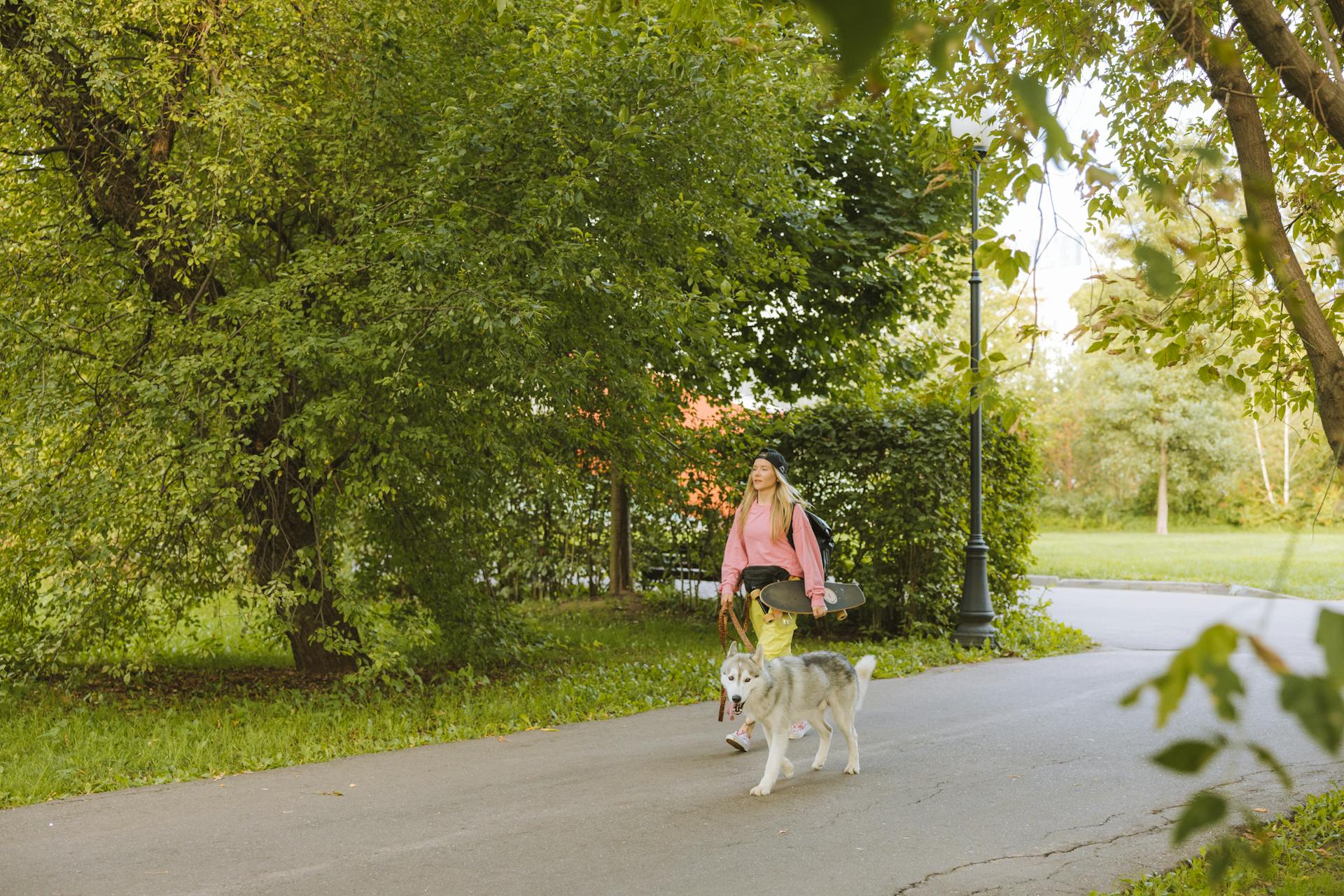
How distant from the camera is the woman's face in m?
8.25

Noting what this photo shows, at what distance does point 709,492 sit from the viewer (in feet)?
44.0

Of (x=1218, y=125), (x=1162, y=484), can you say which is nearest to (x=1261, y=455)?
(x=1162, y=484)

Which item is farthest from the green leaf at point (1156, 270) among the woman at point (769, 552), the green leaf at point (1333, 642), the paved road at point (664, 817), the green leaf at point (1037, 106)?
the woman at point (769, 552)

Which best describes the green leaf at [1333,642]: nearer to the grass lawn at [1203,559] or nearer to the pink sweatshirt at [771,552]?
the pink sweatshirt at [771,552]

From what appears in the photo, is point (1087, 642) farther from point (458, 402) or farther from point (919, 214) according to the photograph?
point (458, 402)

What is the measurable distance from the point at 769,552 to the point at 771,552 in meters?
0.02

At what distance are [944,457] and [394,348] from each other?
296 inches

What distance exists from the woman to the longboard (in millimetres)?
62

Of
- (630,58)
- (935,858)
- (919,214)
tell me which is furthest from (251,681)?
(919,214)

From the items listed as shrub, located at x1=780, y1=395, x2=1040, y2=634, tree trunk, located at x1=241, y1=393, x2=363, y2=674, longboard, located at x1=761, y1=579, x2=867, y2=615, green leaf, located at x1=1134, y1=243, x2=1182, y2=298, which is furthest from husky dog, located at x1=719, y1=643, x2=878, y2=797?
shrub, located at x1=780, y1=395, x2=1040, y2=634

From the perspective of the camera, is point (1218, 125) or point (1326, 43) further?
point (1218, 125)

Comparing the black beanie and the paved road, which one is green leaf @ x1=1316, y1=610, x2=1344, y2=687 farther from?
the black beanie

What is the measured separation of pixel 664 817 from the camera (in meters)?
6.50

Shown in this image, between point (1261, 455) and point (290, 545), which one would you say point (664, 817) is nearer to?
point (290, 545)
